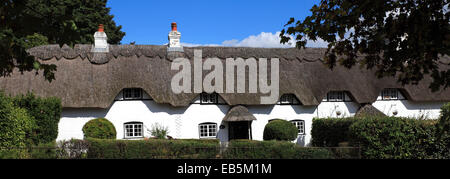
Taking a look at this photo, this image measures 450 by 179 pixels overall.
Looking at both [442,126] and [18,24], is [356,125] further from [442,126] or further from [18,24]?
[18,24]

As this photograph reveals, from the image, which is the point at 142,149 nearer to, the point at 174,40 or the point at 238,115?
the point at 238,115

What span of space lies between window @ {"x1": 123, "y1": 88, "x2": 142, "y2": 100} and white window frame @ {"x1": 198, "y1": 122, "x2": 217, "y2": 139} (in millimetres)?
3709

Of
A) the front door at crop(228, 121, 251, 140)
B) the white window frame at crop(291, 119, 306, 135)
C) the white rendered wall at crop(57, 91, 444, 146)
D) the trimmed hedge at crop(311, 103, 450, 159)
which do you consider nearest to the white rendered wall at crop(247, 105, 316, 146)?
the white rendered wall at crop(57, 91, 444, 146)

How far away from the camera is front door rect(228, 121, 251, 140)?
2144 centimetres

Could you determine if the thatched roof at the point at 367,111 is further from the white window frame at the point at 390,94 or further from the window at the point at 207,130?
the window at the point at 207,130

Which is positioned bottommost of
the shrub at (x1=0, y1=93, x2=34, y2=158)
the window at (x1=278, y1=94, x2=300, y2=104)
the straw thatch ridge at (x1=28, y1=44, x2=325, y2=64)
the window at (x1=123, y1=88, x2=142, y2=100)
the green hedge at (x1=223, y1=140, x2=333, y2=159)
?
the green hedge at (x1=223, y1=140, x2=333, y2=159)

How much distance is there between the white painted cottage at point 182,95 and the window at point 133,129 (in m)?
0.05

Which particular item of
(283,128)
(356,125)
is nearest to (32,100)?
(283,128)

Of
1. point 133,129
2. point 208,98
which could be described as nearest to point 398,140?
point 208,98

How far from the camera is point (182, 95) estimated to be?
2072 cm

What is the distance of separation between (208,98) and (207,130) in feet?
5.83

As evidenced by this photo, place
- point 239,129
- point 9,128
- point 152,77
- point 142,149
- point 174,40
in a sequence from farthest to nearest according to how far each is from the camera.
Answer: point 174,40 < point 239,129 < point 152,77 < point 142,149 < point 9,128

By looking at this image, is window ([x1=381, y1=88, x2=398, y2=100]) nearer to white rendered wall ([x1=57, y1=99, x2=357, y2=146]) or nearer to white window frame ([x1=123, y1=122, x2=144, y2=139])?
white rendered wall ([x1=57, y1=99, x2=357, y2=146])
